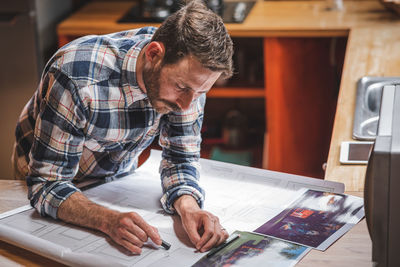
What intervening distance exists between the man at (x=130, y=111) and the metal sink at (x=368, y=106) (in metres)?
0.44

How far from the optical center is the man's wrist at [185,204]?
119 cm

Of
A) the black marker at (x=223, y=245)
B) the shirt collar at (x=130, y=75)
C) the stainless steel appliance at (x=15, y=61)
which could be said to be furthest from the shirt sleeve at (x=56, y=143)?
the stainless steel appliance at (x=15, y=61)

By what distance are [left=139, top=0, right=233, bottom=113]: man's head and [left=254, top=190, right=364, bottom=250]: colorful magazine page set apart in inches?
12.4

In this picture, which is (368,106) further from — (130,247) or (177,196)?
(130,247)

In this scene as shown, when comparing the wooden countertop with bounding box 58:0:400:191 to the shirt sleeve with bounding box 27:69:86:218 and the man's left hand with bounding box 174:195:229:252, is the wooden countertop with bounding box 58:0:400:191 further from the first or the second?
the shirt sleeve with bounding box 27:69:86:218

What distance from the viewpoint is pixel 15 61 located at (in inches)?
113

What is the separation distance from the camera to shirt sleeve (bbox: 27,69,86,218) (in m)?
1.21

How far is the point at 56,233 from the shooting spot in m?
1.13

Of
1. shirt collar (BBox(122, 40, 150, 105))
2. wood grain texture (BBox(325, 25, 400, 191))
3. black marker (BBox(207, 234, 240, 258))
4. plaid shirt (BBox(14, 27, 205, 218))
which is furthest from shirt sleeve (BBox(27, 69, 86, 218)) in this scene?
wood grain texture (BBox(325, 25, 400, 191))

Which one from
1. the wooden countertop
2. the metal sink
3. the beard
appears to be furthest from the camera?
the wooden countertop

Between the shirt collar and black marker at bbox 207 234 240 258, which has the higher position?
the shirt collar

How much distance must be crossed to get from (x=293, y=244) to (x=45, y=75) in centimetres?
67

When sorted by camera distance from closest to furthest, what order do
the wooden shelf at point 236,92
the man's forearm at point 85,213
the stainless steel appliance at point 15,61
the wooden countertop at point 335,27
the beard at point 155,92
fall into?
the man's forearm at point 85,213 → the beard at point 155,92 → the wooden countertop at point 335,27 → the stainless steel appliance at point 15,61 → the wooden shelf at point 236,92

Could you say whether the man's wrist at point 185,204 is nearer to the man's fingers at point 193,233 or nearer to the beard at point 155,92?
the man's fingers at point 193,233
